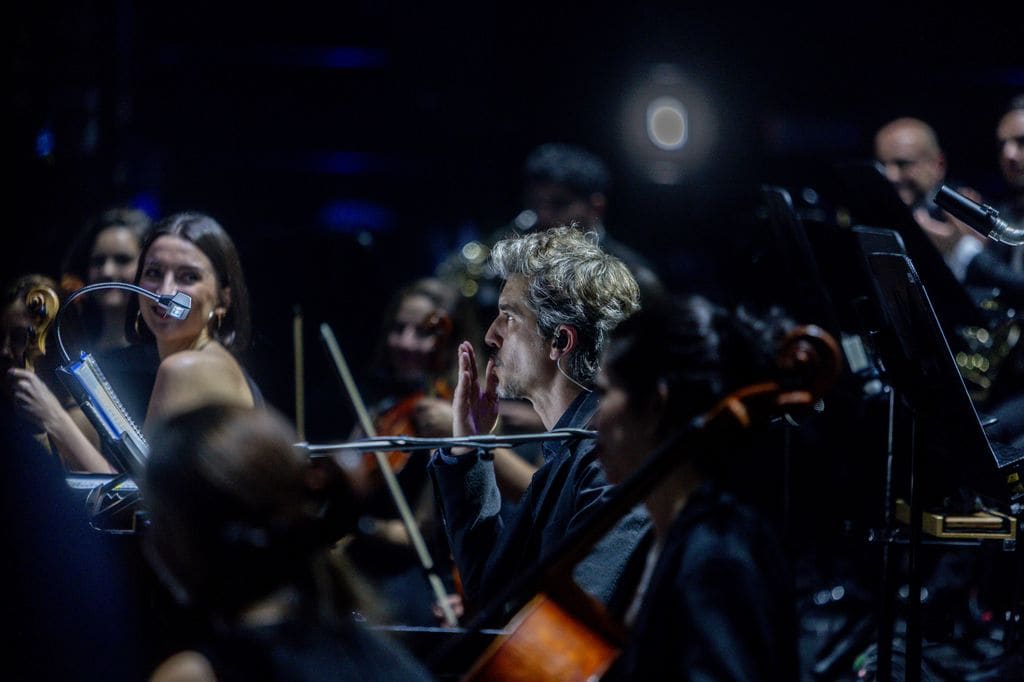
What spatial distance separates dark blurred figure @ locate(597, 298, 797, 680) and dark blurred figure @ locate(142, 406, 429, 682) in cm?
40

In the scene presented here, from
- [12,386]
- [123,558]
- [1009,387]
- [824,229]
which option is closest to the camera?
[123,558]

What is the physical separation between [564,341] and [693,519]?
112 centimetres

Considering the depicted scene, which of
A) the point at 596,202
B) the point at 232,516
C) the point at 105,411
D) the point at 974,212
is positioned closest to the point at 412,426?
the point at 596,202

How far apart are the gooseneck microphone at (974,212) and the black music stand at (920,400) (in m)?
0.54

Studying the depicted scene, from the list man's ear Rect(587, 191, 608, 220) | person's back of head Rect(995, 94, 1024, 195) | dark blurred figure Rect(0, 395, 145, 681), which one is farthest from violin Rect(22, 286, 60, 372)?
person's back of head Rect(995, 94, 1024, 195)

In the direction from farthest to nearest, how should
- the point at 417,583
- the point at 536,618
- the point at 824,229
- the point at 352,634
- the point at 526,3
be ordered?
the point at 526,3, the point at 417,583, the point at 824,229, the point at 536,618, the point at 352,634

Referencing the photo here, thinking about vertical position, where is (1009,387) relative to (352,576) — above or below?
below

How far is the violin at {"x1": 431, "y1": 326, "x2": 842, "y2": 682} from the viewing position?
6.09ft

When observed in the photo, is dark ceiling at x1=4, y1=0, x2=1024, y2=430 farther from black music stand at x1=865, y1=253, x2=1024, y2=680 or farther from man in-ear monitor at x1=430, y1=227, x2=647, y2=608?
black music stand at x1=865, y1=253, x2=1024, y2=680

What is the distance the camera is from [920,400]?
2.63m

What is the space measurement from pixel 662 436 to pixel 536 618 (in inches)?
15.2

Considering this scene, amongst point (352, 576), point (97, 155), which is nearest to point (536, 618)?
point (352, 576)

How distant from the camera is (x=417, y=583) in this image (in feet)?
14.0

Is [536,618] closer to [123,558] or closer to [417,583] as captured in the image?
[123,558]
